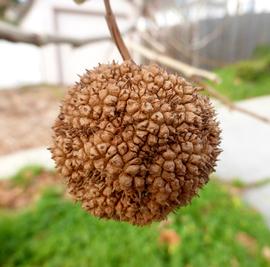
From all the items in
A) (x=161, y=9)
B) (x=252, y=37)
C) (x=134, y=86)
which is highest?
(x=134, y=86)

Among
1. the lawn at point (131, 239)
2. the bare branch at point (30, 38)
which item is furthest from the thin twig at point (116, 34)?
the lawn at point (131, 239)

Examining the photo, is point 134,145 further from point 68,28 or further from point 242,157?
point 68,28

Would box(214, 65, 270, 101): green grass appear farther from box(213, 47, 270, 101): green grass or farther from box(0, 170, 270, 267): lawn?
box(0, 170, 270, 267): lawn

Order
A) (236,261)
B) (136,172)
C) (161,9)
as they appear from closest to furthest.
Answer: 1. (136,172)
2. (236,261)
3. (161,9)

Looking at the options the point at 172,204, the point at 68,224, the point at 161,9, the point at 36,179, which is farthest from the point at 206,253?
the point at 161,9

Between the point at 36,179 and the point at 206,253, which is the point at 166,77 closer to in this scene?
the point at 206,253

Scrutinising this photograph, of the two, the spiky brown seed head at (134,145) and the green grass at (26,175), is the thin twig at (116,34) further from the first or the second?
the green grass at (26,175)

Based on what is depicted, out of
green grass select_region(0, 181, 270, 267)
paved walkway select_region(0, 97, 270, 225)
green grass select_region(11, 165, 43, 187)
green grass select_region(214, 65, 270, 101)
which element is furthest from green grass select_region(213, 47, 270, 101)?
green grass select_region(0, 181, 270, 267)
